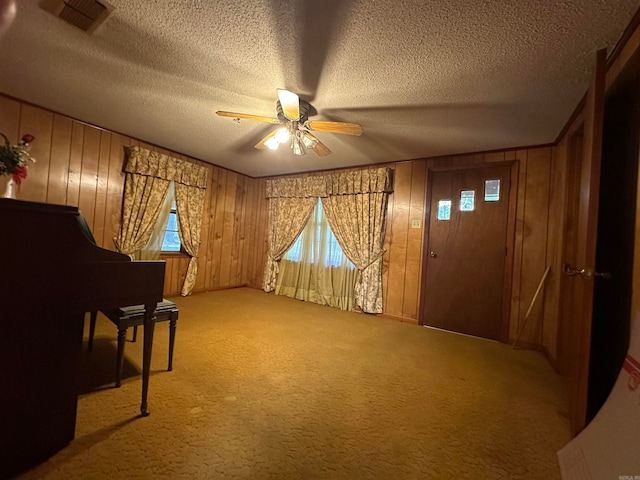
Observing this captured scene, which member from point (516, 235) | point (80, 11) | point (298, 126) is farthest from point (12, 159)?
point (516, 235)

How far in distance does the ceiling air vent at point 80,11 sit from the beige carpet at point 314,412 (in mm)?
2169

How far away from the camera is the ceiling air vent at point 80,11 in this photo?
1.36 m

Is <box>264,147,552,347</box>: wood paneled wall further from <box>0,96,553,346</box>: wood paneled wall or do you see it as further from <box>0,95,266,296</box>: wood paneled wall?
<box>0,95,266,296</box>: wood paneled wall

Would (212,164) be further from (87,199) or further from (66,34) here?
(66,34)

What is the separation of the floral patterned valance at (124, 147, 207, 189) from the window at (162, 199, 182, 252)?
1.33 feet

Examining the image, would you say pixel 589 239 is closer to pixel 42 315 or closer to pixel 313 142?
pixel 313 142

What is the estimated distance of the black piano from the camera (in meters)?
1.03

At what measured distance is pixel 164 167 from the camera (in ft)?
11.8

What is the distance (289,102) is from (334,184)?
2.27m

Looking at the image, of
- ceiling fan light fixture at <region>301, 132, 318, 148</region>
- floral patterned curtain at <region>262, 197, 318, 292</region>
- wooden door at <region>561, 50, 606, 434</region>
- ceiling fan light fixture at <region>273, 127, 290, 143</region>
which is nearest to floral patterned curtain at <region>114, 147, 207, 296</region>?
floral patterned curtain at <region>262, 197, 318, 292</region>

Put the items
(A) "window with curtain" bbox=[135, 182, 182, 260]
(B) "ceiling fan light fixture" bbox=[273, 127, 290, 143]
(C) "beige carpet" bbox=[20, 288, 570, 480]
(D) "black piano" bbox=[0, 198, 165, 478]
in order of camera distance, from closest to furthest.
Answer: (D) "black piano" bbox=[0, 198, 165, 478] → (C) "beige carpet" bbox=[20, 288, 570, 480] → (B) "ceiling fan light fixture" bbox=[273, 127, 290, 143] → (A) "window with curtain" bbox=[135, 182, 182, 260]

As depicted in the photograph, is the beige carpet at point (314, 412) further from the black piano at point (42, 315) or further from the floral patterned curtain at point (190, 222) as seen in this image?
the floral patterned curtain at point (190, 222)

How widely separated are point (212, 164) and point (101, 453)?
388 centimetres

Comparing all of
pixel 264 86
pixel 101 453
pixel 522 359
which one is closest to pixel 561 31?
pixel 264 86
